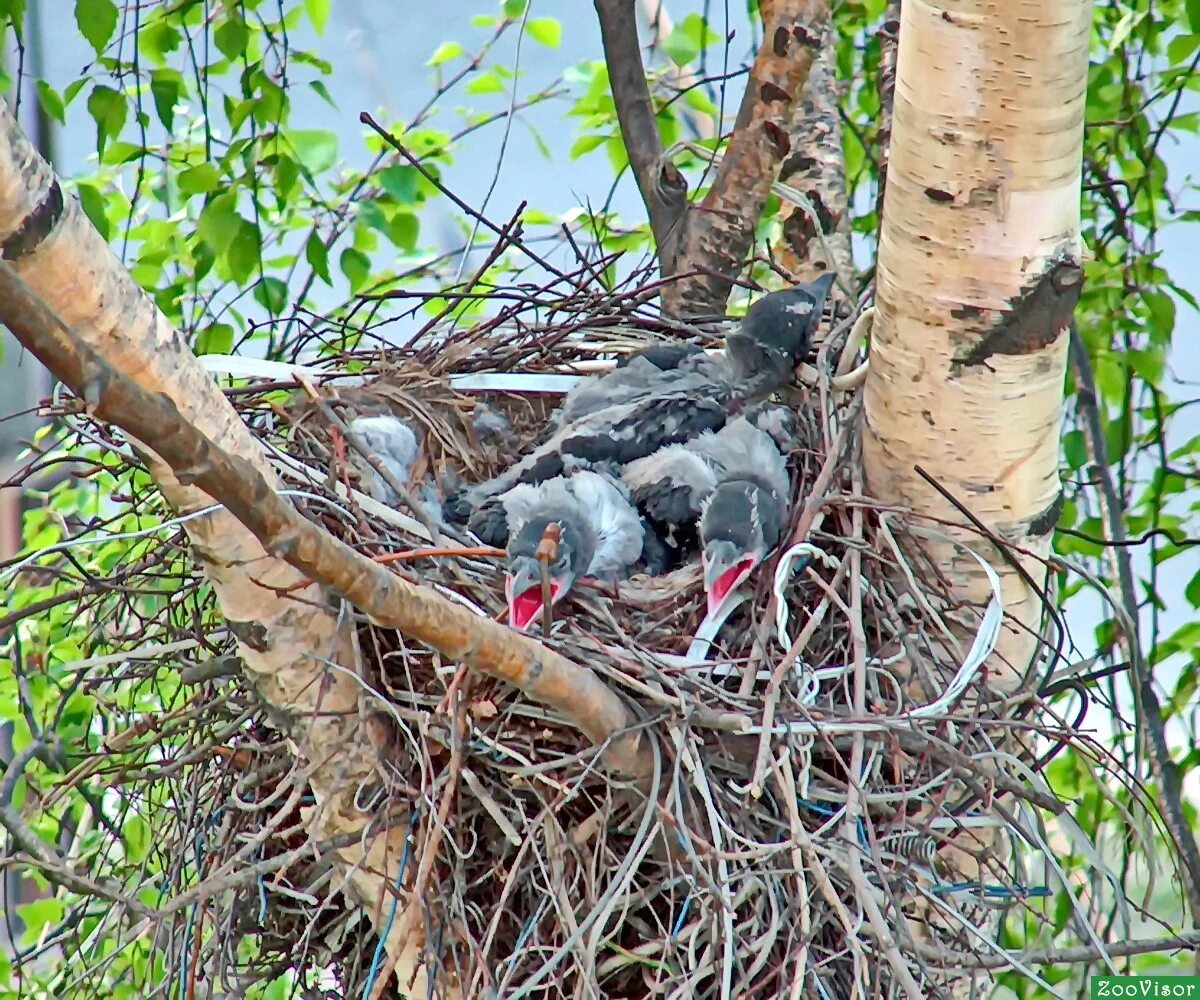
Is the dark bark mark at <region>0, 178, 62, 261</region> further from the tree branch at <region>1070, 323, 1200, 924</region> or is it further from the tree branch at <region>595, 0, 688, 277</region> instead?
the tree branch at <region>1070, 323, 1200, 924</region>

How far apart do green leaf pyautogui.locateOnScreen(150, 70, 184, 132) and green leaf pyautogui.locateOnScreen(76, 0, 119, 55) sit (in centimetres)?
29

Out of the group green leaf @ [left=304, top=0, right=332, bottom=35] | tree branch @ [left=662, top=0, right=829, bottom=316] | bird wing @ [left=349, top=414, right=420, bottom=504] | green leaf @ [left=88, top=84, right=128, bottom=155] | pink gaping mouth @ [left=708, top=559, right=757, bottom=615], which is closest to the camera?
pink gaping mouth @ [left=708, top=559, right=757, bottom=615]

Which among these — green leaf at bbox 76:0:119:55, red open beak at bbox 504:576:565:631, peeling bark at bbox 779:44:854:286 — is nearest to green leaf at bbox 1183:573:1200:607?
peeling bark at bbox 779:44:854:286

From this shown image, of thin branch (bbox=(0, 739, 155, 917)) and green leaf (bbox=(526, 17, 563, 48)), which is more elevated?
green leaf (bbox=(526, 17, 563, 48))

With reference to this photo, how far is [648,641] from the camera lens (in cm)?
145

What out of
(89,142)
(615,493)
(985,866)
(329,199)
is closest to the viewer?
(985,866)

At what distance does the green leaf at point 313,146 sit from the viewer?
2432mm

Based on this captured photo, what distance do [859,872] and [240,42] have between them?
1709 mm

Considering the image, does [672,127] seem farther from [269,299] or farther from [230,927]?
[230,927]

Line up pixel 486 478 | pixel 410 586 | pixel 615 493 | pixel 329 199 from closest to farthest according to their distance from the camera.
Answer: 1. pixel 410 586
2. pixel 615 493
3. pixel 486 478
4. pixel 329 199

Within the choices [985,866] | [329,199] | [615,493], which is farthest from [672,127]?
[985,866]

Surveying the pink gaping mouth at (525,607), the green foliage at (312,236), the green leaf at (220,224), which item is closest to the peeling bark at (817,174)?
the green foliage at (312,236)

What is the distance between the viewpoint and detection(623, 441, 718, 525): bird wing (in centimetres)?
167

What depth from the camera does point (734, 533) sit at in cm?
146
